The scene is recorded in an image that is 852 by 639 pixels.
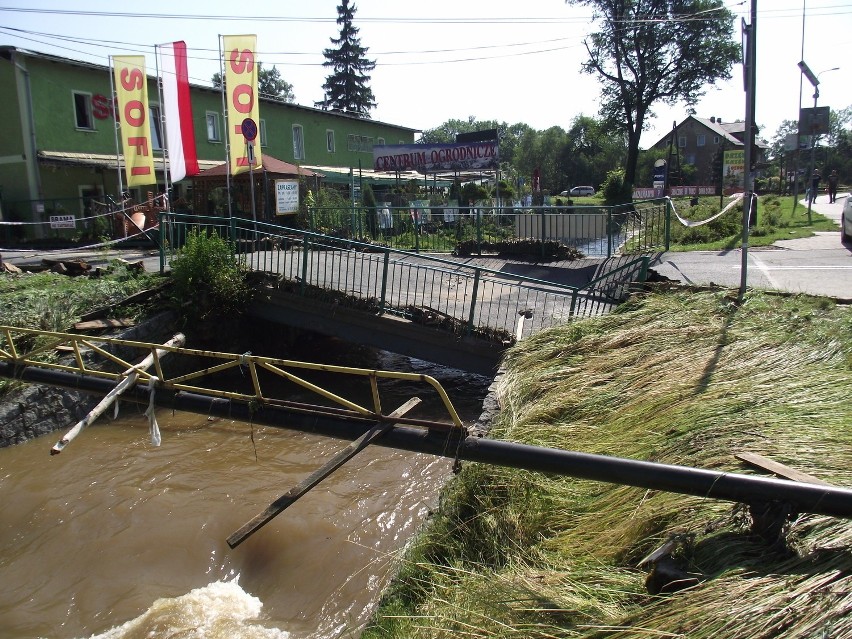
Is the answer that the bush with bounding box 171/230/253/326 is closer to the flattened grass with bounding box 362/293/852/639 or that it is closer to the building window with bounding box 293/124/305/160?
the flattened grass with bounding box 362/293/852/639

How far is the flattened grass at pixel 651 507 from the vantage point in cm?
264

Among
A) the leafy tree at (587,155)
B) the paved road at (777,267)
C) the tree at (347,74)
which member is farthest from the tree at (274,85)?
the paved road at (777,267)

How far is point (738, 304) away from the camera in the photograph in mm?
6949

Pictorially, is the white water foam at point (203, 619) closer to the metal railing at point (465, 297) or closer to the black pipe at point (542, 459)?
the black pipe at point (542, 459)

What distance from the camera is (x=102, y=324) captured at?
31.6 ft

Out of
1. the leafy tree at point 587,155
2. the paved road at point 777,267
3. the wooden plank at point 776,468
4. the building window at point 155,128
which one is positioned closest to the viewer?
the wooden plank at point 776,468

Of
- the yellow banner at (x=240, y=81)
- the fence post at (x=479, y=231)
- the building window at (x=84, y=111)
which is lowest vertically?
the fence post at (x=479, y=231)

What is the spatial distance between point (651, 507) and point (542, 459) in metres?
0.70

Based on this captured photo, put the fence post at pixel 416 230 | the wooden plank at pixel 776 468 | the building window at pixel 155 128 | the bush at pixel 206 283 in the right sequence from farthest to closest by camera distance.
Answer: the building window at pixel 155 128
the fence post at pixel 416 230
the bush at pixel 206 283
the wooden plank at pixel 776 468

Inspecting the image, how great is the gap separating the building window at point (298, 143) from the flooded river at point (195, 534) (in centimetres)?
2772

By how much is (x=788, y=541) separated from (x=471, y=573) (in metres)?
1.64

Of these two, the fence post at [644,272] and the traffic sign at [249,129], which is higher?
the traffic sign at [249,129]

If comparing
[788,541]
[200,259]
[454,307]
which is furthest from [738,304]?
[200,259]

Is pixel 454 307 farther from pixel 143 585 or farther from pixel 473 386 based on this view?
pixel 143 585
